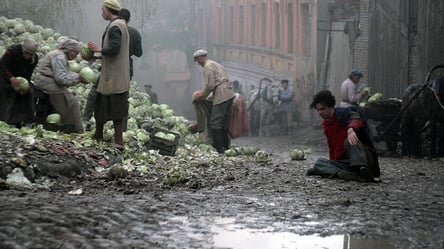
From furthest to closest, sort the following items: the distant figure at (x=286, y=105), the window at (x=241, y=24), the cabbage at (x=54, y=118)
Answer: the window at (x=241, y=24) < the distant figure at (x=286, y=105) < the cabbage at (x=54, y=118)

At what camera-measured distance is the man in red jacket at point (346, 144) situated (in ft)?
36.5

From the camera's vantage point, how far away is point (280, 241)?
741 centimetres

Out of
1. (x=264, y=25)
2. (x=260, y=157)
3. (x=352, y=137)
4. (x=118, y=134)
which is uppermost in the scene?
(x=352, y=137)

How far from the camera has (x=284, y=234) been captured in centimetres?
766

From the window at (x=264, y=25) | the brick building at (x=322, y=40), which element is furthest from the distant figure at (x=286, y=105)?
the window at (x=264, y=25)

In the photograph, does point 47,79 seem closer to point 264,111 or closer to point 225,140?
point 225,140

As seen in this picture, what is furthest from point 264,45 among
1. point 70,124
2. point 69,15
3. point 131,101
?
point 70,124

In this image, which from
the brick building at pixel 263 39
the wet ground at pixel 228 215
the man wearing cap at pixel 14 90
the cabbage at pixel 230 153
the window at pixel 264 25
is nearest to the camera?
the wet ground at pixel 228 215

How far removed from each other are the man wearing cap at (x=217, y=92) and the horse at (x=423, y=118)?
316 centimetres

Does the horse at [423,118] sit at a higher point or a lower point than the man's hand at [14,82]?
lower

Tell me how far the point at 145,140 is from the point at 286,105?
17318 millimetres

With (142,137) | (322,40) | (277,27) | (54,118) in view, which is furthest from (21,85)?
(277,27)

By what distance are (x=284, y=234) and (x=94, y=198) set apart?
7.24ft

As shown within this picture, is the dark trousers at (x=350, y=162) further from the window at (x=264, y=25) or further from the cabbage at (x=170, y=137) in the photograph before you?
the window at (x=264, y=25)
